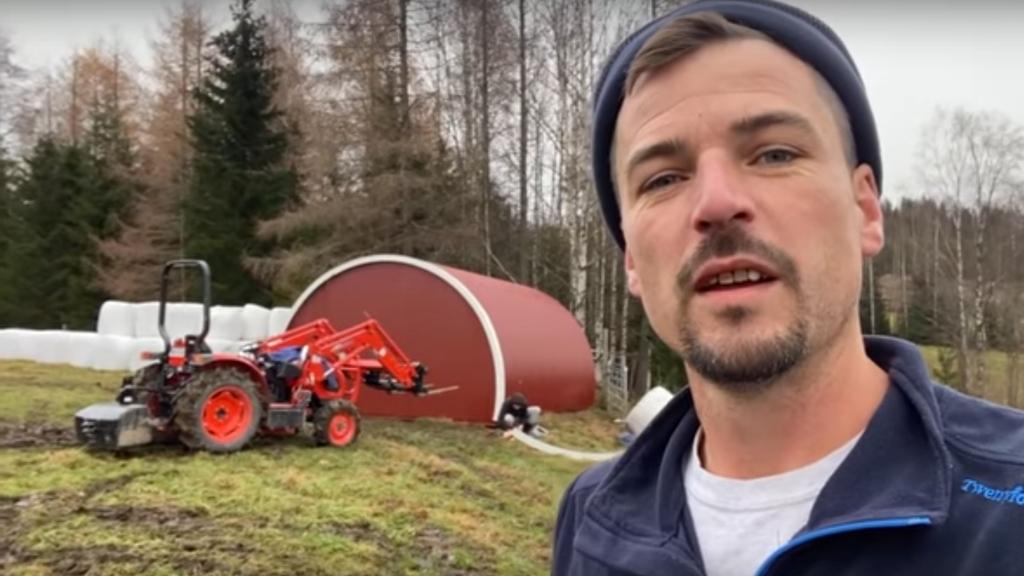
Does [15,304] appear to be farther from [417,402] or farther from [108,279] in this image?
[417,402]

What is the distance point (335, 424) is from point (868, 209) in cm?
905

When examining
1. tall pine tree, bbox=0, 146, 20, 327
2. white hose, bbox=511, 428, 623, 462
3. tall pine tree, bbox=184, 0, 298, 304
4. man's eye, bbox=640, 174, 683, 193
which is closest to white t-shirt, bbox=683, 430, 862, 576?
man's eye, bbox=640, 174, 683, 193

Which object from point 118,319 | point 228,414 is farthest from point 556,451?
point 118,319

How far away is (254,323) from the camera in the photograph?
23062 millimetres

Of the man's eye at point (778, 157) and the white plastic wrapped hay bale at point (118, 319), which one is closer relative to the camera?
the man's eye at point (778, 157)

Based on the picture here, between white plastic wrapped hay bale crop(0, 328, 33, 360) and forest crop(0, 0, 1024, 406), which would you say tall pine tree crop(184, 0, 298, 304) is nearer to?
forest crop(0, 0, 1024, 406)

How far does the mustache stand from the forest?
18609mm

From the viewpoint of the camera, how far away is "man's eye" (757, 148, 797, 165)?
1.55 metres

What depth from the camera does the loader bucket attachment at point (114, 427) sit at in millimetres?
8695

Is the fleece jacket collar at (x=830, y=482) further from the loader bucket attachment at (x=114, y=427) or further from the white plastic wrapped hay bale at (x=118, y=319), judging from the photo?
the white plastic wrapped hay bale at (x=118, y=319)

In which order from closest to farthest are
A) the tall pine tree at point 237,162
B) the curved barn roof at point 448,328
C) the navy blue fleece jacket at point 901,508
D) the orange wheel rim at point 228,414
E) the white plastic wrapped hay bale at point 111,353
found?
the navy blue fleece jacket at point 901,508
the orange wheel rim at point 228,414
the curved barn roof at point 448,328
the white plastic wrapped hay bale at point 111,353
the tall pine tree at point 237,162

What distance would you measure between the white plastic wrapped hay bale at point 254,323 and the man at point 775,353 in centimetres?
2226

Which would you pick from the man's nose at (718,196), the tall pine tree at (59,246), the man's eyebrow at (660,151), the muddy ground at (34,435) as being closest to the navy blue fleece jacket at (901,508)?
the man's nose at (718,196)

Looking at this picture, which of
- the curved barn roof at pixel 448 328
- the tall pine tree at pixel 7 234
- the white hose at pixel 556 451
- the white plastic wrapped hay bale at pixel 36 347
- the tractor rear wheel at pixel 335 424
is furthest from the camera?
the tall pine tree at pixel 7 234
